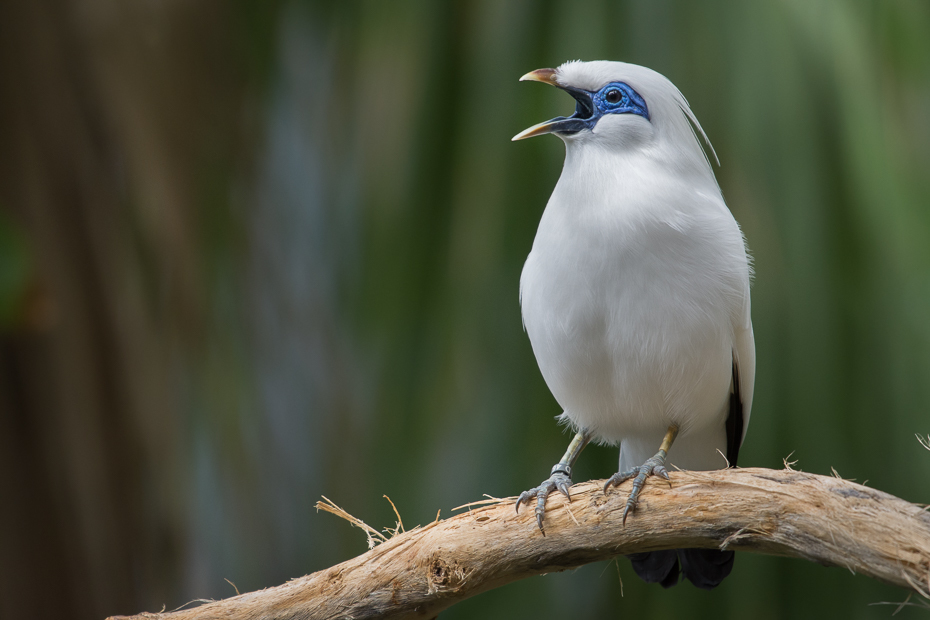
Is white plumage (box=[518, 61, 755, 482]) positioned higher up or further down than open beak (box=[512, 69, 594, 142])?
further down

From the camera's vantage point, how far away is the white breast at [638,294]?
5.98 feet

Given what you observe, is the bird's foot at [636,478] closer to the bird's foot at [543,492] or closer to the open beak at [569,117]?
the bird's foot at [543,492]

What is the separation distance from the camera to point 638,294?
183cm

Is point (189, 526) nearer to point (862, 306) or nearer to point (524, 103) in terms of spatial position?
point (524, 103)

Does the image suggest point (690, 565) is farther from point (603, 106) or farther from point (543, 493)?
→ point (603, 106)

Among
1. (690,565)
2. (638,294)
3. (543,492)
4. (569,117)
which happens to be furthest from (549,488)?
(569,117)

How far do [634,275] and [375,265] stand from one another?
156 cm

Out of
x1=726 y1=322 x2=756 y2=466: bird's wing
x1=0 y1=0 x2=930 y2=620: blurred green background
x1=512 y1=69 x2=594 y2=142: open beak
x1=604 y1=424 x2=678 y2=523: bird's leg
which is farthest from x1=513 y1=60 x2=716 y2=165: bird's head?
x1=0 y1=0 x2=930 y2=620: blurred green background

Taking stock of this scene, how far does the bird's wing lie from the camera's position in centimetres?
206

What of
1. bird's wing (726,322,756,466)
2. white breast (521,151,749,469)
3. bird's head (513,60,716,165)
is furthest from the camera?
bird's wing (726,322,756,466)

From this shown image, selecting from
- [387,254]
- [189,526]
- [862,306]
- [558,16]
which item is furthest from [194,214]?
[862,306]

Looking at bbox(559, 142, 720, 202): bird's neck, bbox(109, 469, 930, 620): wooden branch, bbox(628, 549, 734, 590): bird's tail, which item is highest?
bbox(559, 142, 720, 202): bird's neck

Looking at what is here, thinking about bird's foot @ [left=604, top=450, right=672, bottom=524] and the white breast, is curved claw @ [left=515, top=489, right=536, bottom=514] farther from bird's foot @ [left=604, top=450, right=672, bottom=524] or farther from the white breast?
the white breast

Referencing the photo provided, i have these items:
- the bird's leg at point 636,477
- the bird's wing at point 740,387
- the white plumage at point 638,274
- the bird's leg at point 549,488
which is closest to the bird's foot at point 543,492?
the bird's leg at point 549,488
